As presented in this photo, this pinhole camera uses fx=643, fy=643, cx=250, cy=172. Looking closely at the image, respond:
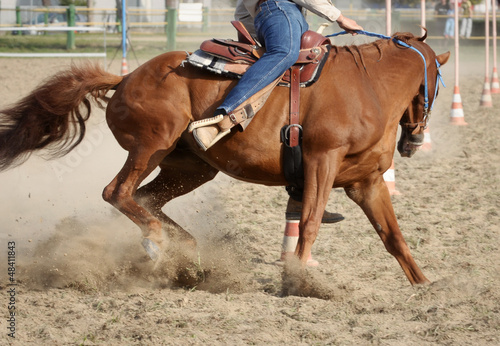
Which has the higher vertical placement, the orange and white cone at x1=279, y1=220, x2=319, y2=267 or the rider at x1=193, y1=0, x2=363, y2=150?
the rider at x1=193, y1=0, x2=363, y2=150

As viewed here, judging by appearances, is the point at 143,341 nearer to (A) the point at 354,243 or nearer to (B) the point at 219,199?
(A) the point at 354,243

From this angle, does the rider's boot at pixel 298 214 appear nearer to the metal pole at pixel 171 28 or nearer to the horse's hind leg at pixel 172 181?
the horse's hind leg at pixel 172 181

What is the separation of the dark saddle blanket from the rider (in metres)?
0.10

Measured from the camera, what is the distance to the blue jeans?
435cm

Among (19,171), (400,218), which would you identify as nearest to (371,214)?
(400,218)

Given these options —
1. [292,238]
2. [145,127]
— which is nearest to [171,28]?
[292,238]

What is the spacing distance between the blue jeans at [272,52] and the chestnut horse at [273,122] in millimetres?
201

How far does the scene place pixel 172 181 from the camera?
5.37 meters

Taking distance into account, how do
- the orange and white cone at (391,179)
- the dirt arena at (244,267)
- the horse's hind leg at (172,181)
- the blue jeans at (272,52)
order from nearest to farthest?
the dirt arena at (244,267)
the blue jeans at (272,52)
the horse's hind leg at (172,181)
the orange and white cone at (391,179)

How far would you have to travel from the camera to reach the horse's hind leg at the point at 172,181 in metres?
5.16

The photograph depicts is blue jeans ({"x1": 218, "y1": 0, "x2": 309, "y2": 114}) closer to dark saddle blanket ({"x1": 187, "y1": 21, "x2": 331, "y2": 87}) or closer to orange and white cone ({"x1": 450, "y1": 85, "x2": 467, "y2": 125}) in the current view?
dark saddle blanket ({"x1": 187, "y1": 21, "x2": 331, "y2": 87})

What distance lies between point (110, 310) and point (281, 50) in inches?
79.7

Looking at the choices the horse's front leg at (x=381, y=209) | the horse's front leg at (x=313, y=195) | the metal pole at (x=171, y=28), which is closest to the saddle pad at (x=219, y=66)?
the horse's front leg at (x=313, y=195)

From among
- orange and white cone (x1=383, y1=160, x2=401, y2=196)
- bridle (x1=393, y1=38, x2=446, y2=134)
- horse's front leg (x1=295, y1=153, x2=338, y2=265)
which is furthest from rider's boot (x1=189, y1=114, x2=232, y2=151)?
orange and white cone (x1=383, y1=160, x2=401, y2=196)
